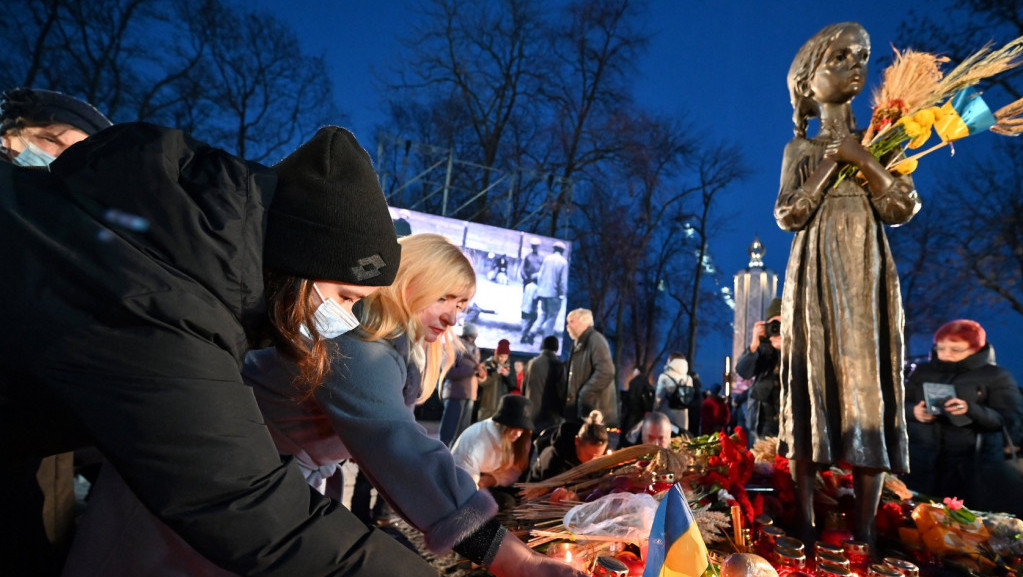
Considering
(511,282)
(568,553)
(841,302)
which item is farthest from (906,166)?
(511,282)

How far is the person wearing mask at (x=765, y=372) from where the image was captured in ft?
17.7

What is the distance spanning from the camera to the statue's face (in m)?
3.30

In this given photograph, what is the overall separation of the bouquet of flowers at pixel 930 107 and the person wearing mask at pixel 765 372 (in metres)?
2.21

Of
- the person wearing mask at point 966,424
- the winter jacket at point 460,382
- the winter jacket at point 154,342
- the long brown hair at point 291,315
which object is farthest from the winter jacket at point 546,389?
the winter jacket at point 154,342

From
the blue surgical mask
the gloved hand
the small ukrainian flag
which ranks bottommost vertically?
the gloved hand

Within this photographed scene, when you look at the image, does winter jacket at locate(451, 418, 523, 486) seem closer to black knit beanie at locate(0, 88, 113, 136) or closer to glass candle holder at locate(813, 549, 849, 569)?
glass candle holder at locate(813, 549, 849, 569)

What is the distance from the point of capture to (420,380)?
8.40ft

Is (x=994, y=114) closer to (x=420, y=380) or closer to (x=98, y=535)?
(x=420, y=380)

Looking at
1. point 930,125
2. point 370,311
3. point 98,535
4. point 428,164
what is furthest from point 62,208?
point 428,164

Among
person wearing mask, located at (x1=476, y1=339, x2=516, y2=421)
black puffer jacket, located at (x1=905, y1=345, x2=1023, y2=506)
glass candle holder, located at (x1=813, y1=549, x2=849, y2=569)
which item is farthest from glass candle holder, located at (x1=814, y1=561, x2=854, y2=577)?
person wearing mask, located at (x1=476, y1=339, x2=516, y2=421)

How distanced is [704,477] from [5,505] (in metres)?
3.02

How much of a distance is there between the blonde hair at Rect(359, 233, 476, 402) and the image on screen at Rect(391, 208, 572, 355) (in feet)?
40.7

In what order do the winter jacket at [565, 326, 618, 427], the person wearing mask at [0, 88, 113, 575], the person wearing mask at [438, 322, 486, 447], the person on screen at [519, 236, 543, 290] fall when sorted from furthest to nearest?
the person on screen at [519, 236, 543, 290]
the person wearing mask at [438, 322, 486, 447]
the winter jacket at [565, 326, 618, 427]
the person wearing mask at [0, 88, 113, 575]

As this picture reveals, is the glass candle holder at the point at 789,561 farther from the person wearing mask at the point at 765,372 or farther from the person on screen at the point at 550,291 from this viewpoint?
the person on screen at the point at 550,291
